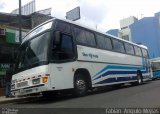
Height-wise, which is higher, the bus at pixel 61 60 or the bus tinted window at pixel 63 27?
the bus tinted window at pixel 63 27

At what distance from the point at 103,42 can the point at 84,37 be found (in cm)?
255

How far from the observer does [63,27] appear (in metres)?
12.7

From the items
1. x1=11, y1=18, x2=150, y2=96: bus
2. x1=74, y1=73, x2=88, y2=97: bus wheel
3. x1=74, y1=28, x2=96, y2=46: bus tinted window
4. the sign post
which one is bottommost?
x1=74, y1=73, x2=88, y2=97: bus wheel

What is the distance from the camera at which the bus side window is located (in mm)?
11711

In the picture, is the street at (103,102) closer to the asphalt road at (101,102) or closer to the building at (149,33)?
the asphalt road at (101,102)

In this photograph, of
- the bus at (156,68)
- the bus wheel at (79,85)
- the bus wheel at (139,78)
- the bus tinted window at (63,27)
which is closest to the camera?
the bus tinted window at (63,27)

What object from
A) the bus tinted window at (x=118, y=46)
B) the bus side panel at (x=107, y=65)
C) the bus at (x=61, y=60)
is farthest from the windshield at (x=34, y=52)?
the bus tinted window at (x=118, y=46)

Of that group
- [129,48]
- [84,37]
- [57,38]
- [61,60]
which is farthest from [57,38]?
[129,48]

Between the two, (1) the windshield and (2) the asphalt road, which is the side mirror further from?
(2) the asphalt road

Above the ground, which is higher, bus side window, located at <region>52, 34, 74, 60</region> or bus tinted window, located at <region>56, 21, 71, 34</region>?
bus tinted window, located at <region>56, 21, 71, 34</region>

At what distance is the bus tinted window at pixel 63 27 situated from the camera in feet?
40.7

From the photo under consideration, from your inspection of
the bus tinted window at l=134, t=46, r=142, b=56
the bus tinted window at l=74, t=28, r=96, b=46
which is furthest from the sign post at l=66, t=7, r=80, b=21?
the bus tinted window at l=74, t=28, r=96, b=46

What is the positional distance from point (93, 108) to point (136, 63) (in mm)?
14196

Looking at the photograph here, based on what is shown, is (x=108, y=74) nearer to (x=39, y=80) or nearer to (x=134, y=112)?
(x=39, y=80)
